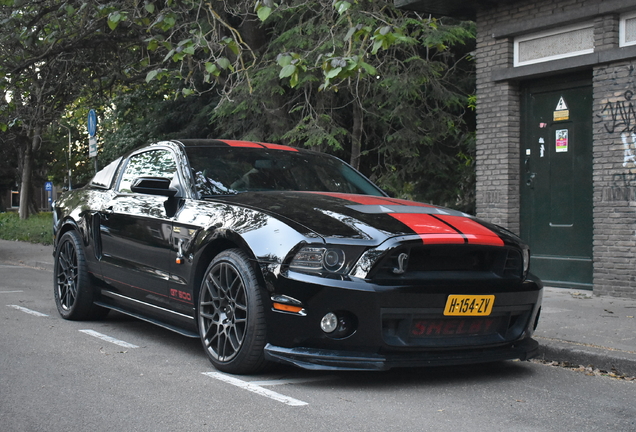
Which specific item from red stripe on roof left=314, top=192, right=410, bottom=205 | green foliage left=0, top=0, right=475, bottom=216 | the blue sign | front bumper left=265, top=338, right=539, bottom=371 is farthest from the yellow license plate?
the blue sign

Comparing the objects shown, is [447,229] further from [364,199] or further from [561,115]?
[561,115]

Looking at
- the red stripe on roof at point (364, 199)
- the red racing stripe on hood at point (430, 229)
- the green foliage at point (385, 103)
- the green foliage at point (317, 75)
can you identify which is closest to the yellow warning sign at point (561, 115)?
the green foliage at point (317, 75)

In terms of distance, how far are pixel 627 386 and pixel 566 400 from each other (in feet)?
2.41

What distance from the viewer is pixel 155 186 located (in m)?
5.59

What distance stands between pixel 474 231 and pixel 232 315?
1.59m

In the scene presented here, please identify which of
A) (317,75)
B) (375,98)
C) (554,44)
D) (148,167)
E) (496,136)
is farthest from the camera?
(375,98)

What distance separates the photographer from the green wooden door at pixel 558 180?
938cm

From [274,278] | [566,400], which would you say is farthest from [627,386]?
[274,278]

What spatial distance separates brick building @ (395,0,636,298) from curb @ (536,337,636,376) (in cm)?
331

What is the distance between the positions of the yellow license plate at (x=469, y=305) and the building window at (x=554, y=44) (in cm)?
549

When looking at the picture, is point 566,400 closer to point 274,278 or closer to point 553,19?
point 274,278

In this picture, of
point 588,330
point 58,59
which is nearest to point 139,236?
point 588,330

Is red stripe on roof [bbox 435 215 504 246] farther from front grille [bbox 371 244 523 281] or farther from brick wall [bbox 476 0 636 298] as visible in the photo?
brick wall [bbox 476 0 636 298]

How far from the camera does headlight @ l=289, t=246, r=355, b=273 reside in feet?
14.6
